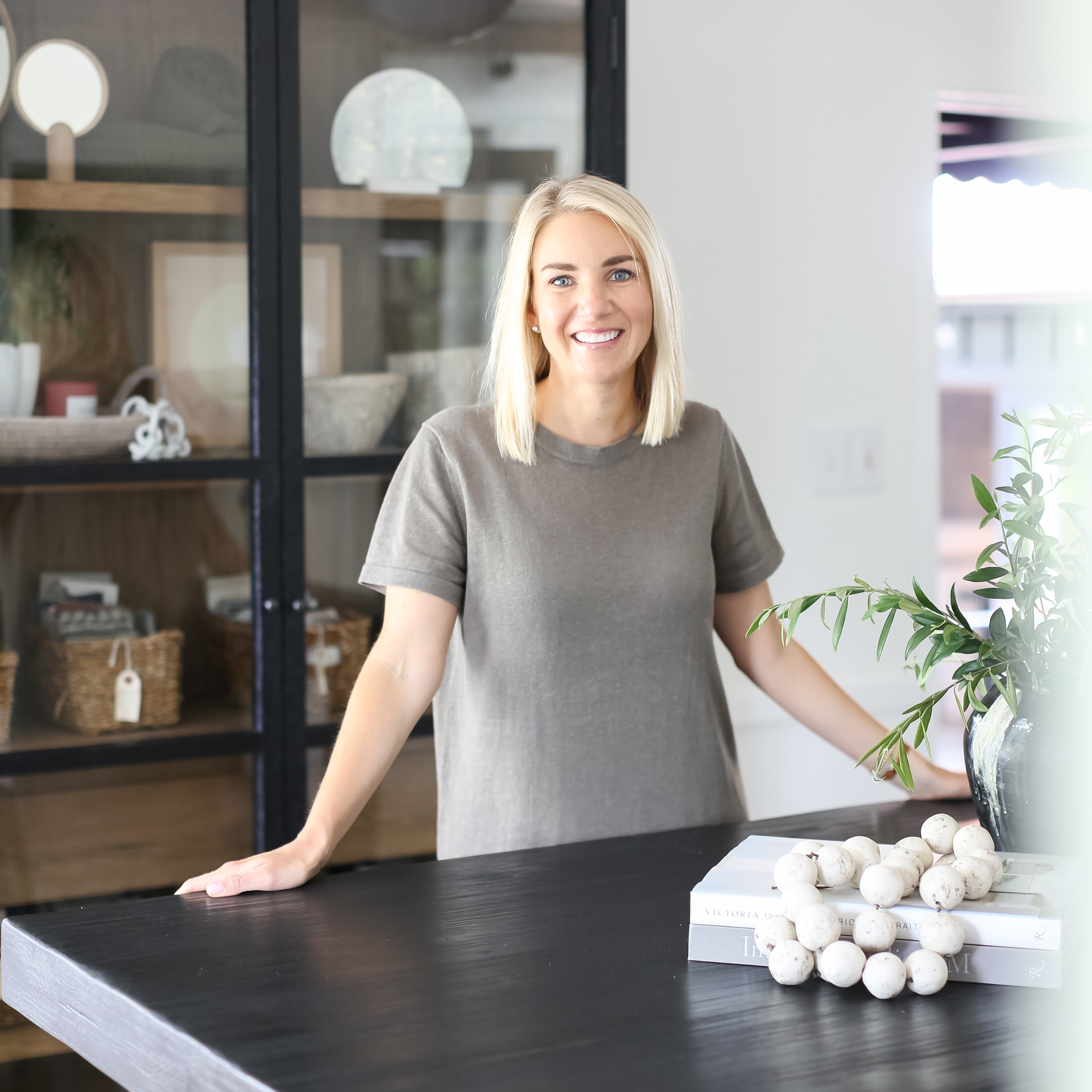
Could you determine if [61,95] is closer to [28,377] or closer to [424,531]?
[28,377]

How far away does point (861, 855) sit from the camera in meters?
1.01

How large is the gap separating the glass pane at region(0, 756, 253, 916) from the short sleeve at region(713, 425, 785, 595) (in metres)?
0.85

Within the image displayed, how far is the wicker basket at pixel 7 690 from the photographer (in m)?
1.91

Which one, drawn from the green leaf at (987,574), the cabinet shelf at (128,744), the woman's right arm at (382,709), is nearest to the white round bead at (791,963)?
the green leaf at (987,574)

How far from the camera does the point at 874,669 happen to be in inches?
115

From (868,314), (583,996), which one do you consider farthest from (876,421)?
(583,996)

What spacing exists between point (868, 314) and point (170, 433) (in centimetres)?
156

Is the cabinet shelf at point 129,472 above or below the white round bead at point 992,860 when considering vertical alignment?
above

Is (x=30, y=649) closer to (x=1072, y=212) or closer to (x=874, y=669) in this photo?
(x=874, y=669)

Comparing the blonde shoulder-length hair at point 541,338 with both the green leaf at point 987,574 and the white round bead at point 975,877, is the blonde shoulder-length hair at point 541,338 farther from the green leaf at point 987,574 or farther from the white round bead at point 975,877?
the white round bead at point 975,877

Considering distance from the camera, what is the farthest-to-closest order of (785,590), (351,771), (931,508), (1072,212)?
(1072,212) → (931,508) → (785,590) → (351,771)

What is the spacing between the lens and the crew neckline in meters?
1.60

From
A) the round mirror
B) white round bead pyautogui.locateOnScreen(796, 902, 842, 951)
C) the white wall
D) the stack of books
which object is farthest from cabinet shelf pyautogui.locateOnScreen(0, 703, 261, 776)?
white round bead pyautogui.locateOnScreen(796, 902, 842, 951)

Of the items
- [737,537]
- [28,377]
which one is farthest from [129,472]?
[737,537]
